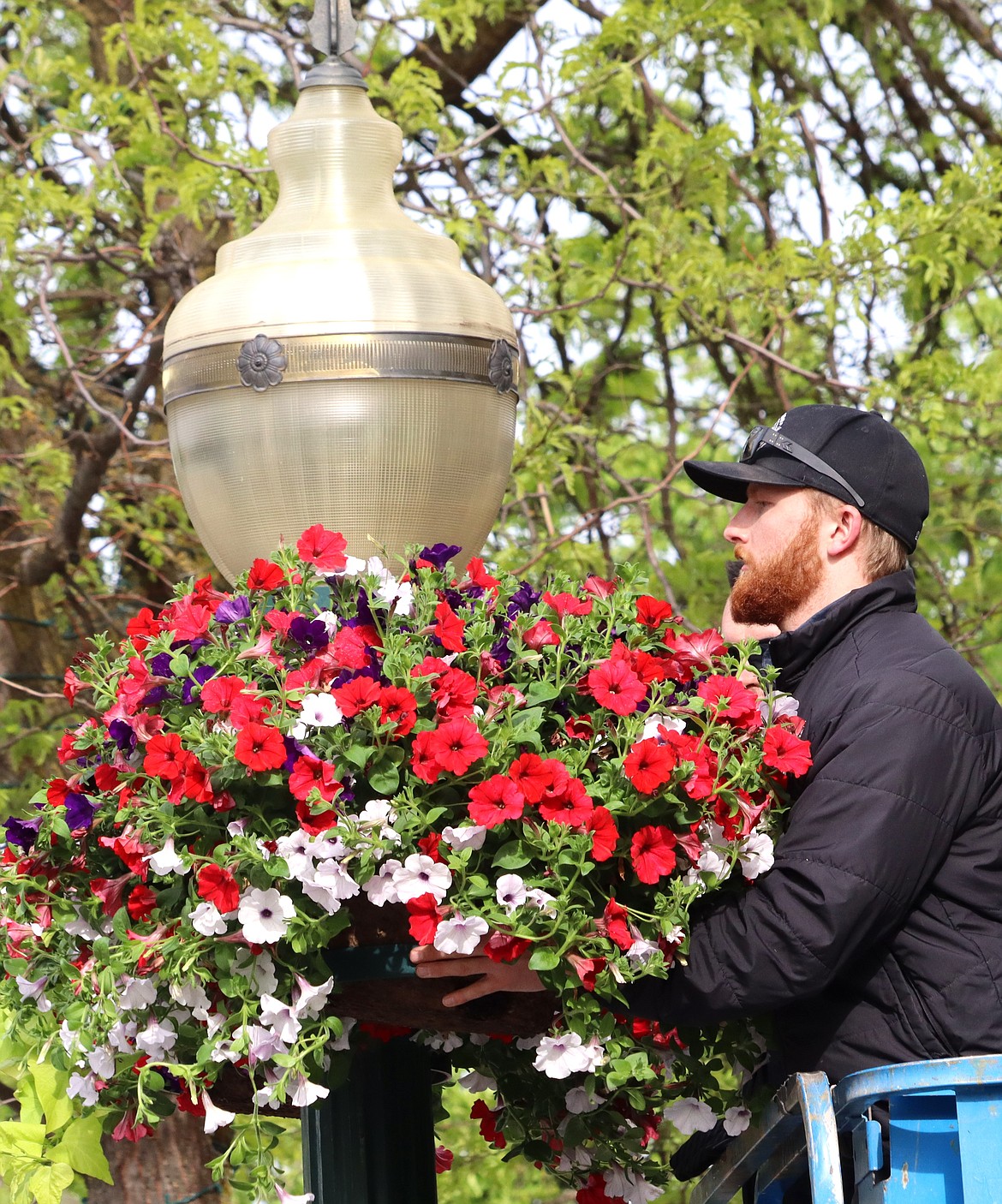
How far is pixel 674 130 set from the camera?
4.83 meters

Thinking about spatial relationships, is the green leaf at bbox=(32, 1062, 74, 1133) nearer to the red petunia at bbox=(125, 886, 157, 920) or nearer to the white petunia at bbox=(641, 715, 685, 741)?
the red petunia at bbox=(125, 886, 157, 920)

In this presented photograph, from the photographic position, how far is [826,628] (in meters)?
2.04

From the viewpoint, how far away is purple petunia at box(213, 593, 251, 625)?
188 cm

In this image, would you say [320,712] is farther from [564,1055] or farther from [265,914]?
[564,1055]

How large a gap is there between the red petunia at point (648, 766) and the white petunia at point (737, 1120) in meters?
0.54

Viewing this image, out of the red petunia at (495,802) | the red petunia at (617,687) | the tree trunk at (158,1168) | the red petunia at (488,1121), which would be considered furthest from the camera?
the tree trunk at (158,1168)

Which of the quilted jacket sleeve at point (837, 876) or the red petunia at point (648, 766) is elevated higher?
the red petunia at point (648, 766)

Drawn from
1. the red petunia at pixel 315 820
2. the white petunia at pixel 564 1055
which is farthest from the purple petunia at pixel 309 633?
the white petunia at pixel 564 1055

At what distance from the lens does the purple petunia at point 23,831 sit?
195 centimetres

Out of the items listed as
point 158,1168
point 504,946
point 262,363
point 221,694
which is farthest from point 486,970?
point 158,1168

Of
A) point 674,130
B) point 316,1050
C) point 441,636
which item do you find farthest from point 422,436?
point 674,130

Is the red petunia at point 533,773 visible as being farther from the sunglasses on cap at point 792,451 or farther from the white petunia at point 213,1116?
Result: the sunglasses on cap at point 792,451

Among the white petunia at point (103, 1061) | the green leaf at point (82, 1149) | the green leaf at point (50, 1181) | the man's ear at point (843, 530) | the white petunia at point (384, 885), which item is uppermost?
the man's ear at point (843, 530)

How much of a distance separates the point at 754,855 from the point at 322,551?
65 cm
